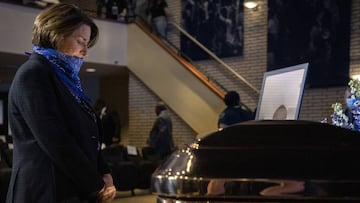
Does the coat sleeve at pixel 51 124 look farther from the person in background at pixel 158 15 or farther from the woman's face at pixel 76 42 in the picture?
the person in background at pixel 158 15

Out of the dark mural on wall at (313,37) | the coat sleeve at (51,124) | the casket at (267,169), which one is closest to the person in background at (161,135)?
the dark mural on wall at (313,37)

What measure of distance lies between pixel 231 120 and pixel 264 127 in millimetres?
5167

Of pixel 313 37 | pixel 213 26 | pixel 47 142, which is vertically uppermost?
pixel 213 26

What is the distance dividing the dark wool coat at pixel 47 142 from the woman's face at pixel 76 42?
9 centimetres

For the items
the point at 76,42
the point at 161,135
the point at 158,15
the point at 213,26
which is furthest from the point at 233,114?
the point at 158,15

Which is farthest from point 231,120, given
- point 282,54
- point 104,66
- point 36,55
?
point 104,66

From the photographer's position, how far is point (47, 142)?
5.30 ft

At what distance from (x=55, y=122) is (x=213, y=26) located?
10463mm

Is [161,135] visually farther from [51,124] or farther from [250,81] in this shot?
[51,124]

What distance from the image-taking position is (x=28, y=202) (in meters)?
1.69

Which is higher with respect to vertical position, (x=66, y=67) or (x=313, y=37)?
(x=313, y=37)

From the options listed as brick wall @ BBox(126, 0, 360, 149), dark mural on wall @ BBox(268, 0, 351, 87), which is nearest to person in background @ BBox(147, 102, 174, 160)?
brick wall @ BBox(126, 0, 360, 149)

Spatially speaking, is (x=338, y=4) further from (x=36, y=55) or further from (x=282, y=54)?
(x=36, y=55)

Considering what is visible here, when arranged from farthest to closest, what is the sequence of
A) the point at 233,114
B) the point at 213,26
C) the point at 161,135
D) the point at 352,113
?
the point at 213,26 → the point at 161,135 → the point at 233,114 → the point at 352,113
